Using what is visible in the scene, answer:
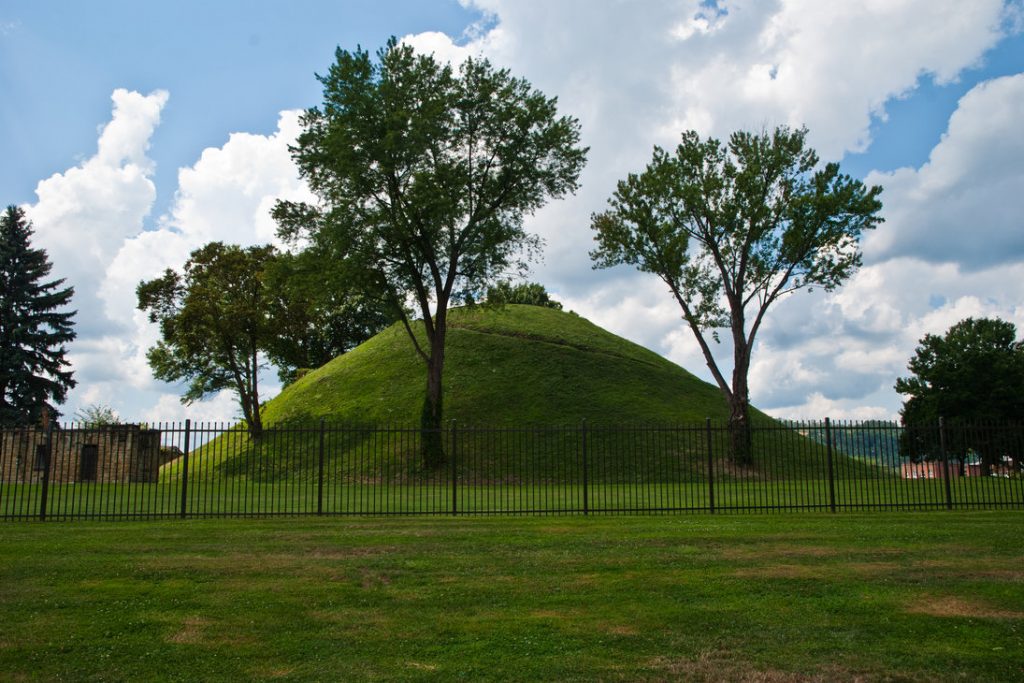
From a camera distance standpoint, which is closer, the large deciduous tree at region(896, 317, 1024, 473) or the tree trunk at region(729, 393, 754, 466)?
the tree trunk at region(729, 393, 754, 466)

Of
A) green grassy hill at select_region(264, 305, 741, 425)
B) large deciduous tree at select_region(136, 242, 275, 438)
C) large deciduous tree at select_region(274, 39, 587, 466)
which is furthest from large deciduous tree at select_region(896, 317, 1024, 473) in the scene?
large deciduous tree at select_region(136, 242, 275, 438)

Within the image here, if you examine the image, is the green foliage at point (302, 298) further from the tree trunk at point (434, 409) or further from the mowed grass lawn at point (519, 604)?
the mowed grass lawn at point (519, 604)

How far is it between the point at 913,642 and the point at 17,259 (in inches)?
2439

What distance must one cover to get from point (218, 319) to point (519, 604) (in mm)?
35977

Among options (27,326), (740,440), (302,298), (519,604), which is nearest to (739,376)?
(740,440)

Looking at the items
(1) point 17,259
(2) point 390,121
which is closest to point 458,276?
(2) point 390,121

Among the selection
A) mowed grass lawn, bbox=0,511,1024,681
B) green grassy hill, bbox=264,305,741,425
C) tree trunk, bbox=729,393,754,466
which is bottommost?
mowed grass lawn, bbox=0,511,1024,681

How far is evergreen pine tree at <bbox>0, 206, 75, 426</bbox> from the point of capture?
52.7 metres

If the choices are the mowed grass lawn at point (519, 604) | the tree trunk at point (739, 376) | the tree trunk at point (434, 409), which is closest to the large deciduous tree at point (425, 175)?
the tree trunk at point (434, 409)

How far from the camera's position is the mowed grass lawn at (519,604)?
22.9 ft

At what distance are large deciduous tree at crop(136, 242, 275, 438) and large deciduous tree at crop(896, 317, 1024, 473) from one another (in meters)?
39.5

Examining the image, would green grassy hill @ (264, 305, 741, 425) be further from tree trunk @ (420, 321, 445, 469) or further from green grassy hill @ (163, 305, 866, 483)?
tree trunk @ (420, 321, 445, 469)

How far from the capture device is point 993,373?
168ft

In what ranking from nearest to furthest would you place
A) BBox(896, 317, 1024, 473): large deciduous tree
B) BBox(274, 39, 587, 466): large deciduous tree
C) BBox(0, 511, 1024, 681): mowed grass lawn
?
BBox(0, 511, 1024, 681): mowed grass lawn → BBox(274, 39, 587, 466): large deciduous tree → BBox(896, 317, 1024, 473): large deciduous tree
